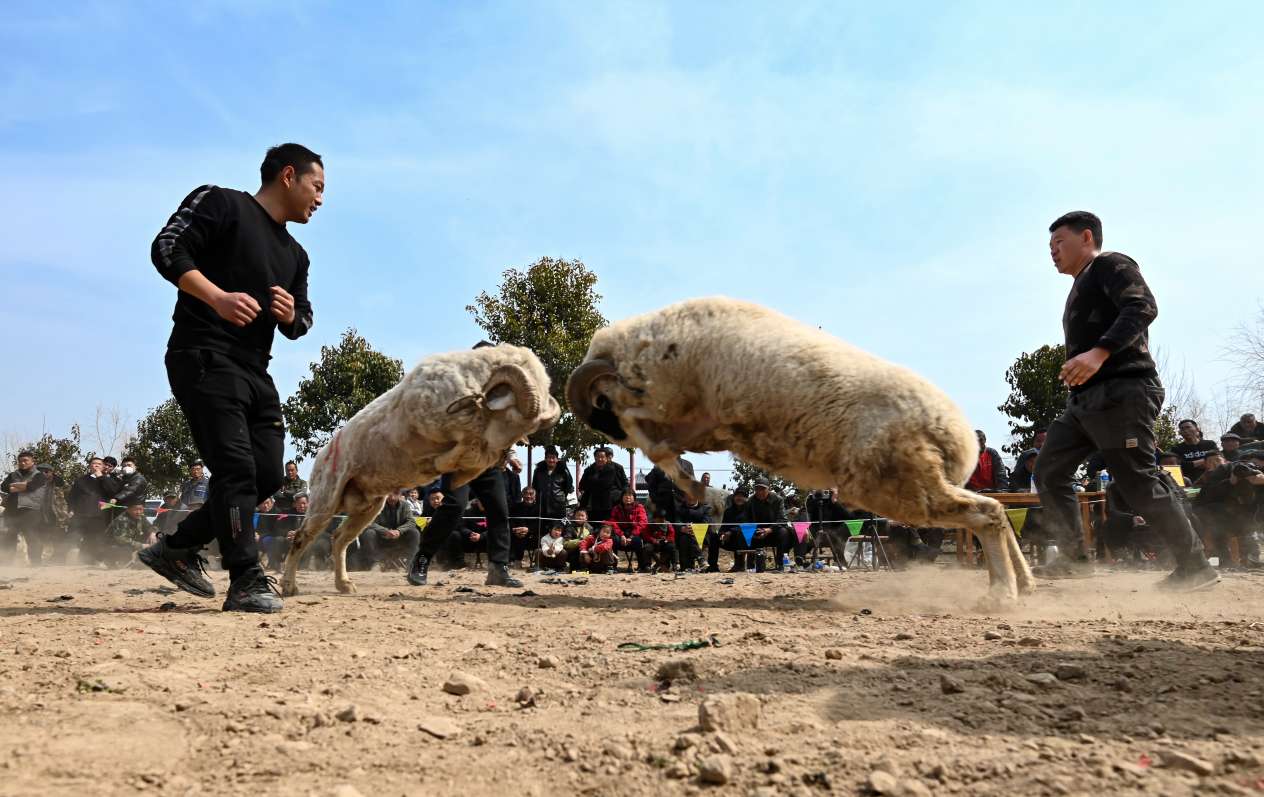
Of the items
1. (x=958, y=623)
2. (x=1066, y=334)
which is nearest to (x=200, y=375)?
(x=958, y=623)

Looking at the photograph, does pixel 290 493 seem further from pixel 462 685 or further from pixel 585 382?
pixel 462 685

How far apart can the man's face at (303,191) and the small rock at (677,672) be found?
3.92 m

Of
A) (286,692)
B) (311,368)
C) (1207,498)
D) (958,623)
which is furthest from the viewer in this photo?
(311,368)

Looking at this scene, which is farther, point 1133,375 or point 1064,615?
point 1133,375

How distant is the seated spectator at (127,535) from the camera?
583 inches

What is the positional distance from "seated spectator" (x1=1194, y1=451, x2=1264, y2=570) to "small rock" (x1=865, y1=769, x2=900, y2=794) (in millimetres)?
10891

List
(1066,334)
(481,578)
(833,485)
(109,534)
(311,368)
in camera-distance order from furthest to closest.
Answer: (311,368), (109,534), (481,578), (1066,334), (833,485)

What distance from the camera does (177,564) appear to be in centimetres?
572

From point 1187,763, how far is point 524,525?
12376mm

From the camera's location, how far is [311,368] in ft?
96.8

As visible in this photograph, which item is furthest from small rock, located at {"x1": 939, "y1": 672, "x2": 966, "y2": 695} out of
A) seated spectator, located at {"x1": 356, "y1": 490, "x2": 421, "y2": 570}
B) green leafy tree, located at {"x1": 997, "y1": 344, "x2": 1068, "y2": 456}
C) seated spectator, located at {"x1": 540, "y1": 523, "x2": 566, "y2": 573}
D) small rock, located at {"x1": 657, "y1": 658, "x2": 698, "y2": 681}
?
green leafy tree, located at {"x1": 997, "y1": 344, "x2": 1068, "y2": 456}

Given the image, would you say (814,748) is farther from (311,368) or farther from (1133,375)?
(311,368)

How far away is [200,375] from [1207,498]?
11.6 m

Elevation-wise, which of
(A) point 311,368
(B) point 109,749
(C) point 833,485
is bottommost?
(B) point 109,749
